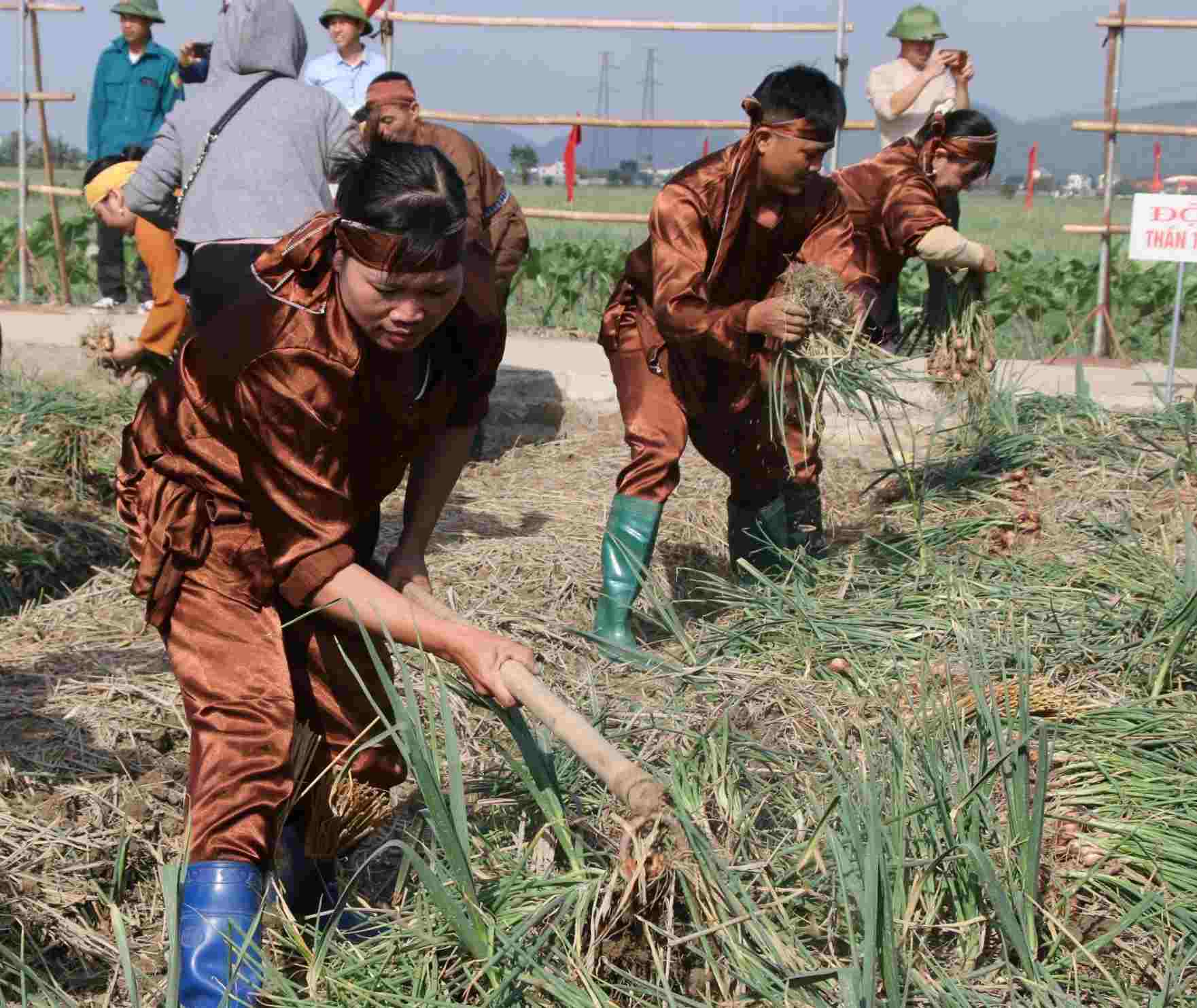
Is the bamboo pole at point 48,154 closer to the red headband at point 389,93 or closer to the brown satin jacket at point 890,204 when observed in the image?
the red headband at point 389,93

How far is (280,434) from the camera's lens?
7.36ft

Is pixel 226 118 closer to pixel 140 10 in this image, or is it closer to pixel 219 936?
pixel 219 936

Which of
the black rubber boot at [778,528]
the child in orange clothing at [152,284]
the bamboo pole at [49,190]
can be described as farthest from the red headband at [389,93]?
the bamboo pole at [49,190]

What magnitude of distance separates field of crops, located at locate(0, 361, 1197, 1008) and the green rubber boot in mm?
145

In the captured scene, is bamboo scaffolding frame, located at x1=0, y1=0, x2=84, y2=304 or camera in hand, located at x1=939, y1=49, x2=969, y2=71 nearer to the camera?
camera in hand, located at x1=939, y1=49, x2=969, y2=71

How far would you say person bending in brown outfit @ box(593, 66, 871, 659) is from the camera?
3.68 meters

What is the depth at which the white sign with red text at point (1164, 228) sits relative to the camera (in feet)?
21.3

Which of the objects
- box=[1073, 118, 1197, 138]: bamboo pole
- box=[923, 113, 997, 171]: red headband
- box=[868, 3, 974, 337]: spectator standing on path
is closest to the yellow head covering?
box=[923, 113, 997, 171]: red headband

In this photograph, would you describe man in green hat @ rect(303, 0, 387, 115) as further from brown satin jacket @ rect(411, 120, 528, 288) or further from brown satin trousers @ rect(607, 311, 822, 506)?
brown satin trousers @ rect(607, 311, 822, 506)

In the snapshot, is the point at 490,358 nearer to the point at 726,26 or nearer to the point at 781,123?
the point at 781,123

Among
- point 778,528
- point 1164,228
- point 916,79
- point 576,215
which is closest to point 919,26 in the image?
point 916,79

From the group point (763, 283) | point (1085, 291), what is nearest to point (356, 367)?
point (763, 283)

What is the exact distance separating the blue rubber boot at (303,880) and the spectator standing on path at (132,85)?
6392mm

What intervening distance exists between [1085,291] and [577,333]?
133 inches
